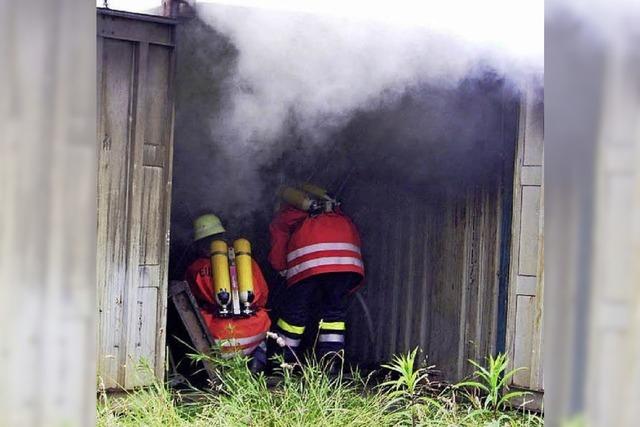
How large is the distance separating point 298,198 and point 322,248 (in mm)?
601

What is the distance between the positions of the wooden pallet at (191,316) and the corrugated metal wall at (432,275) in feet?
5.78

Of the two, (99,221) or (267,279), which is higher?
(99,221)

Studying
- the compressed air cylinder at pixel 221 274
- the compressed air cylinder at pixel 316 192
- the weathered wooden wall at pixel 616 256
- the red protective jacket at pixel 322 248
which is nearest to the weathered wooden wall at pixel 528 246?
the red protective jacket at pixel 322 248

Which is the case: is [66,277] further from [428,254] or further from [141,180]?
[428,254]

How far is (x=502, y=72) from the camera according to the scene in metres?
6.10

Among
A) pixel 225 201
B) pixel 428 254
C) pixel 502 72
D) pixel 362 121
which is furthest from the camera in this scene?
pixel 225 201

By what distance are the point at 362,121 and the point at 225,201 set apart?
61.3 inches

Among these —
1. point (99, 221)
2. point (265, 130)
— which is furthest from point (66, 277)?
point (265, 130)

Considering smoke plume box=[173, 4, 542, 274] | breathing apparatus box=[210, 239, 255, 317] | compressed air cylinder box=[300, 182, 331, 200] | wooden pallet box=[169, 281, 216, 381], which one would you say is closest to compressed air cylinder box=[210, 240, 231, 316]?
breathing apparatus box=[210, 239, 255, 317]

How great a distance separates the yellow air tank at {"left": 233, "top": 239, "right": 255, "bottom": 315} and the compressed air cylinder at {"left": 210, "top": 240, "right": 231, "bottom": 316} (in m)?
0.09

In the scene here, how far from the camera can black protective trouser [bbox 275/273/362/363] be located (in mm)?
6863

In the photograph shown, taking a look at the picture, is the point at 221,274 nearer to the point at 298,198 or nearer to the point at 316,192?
the point at 298,198

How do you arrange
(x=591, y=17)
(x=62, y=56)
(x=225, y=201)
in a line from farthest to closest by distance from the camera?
(x=225, y=201)
(x=591, y=17)
(x=62, y=56)

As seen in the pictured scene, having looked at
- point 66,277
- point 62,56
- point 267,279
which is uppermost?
point 62,56
